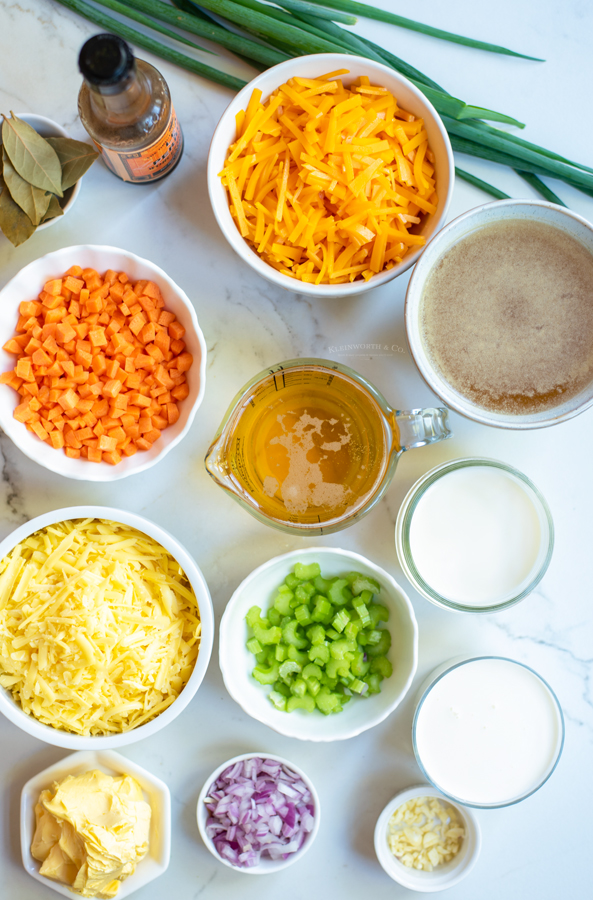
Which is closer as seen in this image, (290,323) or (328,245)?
(328,245)

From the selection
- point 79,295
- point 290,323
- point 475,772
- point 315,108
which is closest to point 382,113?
point 315,108

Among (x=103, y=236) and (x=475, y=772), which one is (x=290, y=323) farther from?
(x=475, y=772)

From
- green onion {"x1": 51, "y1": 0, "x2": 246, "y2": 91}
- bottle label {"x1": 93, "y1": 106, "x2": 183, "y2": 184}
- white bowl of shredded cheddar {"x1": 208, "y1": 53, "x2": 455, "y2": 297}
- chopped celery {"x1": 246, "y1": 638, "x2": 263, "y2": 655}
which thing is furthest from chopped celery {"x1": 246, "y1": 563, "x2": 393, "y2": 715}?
green onion {"x1": 51, "y1": 0, "x2": 246, "y2": 91}

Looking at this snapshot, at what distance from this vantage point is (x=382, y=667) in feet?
4.51

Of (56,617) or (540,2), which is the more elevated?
(540,2)

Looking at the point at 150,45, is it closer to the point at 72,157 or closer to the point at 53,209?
the point at 72,157

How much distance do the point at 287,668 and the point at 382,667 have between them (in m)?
0.21

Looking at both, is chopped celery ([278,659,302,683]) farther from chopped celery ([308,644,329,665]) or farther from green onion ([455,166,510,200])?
green onion ([455,166,510,200])

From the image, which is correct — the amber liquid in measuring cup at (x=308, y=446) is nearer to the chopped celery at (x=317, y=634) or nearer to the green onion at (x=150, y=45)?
the chopped celery at (x=317, y=634)

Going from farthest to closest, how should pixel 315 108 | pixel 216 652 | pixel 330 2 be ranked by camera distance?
pixel 216 652
pixel 330 2
pixel 315 108

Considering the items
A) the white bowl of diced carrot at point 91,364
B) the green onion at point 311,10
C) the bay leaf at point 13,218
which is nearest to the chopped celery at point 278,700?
the white bowl of diced carrot at point 91,364

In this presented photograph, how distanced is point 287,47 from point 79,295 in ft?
2.26

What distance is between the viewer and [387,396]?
56.1 inches

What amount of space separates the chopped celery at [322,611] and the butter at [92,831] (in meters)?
0.53
